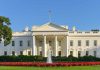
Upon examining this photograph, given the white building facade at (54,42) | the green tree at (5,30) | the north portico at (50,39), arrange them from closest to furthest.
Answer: the green tree at (5,30)
the north portico at (50,39)
the white building facade at (54,42)

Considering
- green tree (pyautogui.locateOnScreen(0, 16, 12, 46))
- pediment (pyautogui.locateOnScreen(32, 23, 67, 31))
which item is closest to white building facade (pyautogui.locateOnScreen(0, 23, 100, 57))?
pediment (pyautogui.locateOnScreen(32, 23, 67, 31))

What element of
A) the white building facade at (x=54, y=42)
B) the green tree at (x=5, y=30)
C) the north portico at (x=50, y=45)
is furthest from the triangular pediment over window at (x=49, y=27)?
the green tree at (x=5, y=30)

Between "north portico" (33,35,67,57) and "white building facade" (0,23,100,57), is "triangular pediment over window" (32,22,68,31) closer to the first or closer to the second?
"white building facade" (0,23,100,57)

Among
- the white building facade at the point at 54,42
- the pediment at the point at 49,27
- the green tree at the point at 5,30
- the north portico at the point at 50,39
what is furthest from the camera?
the pediment at the point at 49,27

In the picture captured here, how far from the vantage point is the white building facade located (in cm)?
9056

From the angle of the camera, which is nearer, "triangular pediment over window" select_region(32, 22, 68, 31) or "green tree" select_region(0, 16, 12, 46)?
"green tree" select_region(0, 16, 12, 46)

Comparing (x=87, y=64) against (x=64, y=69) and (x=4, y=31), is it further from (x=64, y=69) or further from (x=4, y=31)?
(x=4, y=31)

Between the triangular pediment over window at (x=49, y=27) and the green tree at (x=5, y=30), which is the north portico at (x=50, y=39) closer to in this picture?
the triangular pediment over window at (x=49, y=27)

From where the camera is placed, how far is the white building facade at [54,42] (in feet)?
297

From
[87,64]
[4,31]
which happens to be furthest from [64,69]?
[4,31]

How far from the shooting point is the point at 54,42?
91625 millimetres

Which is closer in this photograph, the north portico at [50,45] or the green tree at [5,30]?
the green tree at [5,30]

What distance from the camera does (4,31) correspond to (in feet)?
216

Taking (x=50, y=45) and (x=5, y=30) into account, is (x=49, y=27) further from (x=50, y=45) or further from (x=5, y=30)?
(x=5, y=30)
